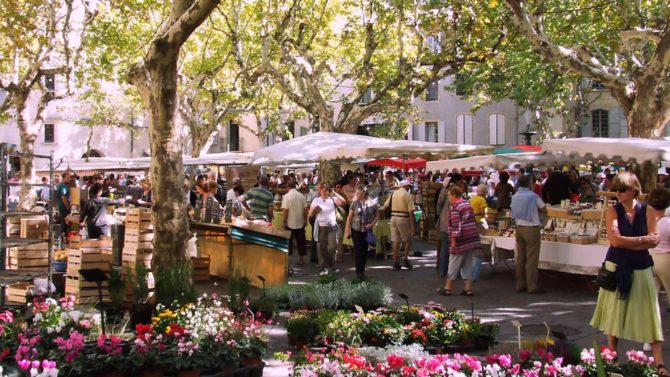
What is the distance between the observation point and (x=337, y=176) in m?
20.9

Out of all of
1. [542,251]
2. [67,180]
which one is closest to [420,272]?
[542,251]

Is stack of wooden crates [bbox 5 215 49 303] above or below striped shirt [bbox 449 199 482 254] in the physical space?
below

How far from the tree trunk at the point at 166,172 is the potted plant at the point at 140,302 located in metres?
0.81

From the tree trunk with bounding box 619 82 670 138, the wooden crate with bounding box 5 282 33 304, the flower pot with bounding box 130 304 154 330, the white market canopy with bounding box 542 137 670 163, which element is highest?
the tree trunk with bounding box 619 82 670 138

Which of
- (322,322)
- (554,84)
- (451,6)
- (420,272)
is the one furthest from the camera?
(554,84)

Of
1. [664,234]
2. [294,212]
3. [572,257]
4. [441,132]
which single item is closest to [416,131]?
[441,132]

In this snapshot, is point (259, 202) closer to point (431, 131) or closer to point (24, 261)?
point (24, 261)

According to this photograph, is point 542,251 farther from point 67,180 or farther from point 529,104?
point 529,104

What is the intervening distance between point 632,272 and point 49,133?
51.8 m

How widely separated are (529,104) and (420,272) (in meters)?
25.3

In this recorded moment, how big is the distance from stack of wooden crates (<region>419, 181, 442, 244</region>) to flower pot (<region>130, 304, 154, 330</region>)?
445 inches

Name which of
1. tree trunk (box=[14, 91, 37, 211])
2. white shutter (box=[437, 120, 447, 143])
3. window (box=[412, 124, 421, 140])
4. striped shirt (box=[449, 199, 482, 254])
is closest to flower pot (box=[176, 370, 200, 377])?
striped shirt (box=[449, 199, 482, 254])

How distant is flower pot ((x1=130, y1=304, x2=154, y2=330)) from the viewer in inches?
297

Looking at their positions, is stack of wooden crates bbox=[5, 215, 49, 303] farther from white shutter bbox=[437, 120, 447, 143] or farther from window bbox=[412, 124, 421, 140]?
window bbox=[412, 124, 421, 140]
